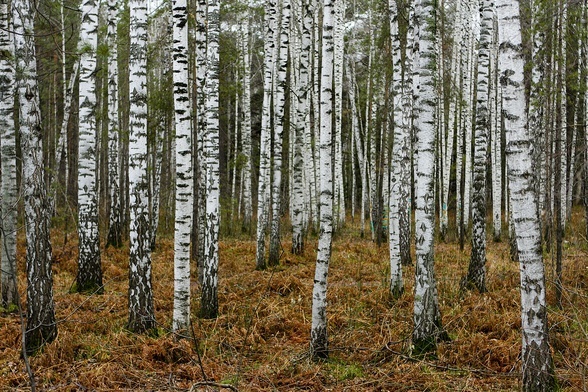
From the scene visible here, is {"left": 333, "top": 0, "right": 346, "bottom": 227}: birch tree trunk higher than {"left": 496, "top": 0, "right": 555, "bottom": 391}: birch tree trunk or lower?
higher

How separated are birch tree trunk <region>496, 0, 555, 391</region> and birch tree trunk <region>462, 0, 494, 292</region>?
4836mm

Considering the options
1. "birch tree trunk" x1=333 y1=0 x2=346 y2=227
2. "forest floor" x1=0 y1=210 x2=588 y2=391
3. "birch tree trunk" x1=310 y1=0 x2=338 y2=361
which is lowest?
"forest floor" x1=0 y1=210 x2=588 y2=391

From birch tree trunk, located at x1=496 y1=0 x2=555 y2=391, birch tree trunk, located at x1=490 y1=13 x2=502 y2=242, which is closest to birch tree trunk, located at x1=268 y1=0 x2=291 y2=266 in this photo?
birch tree trunk, located at x1=496 y1=0 x2=555 y2=391

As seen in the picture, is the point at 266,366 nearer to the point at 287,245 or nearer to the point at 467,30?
the point at 287,245

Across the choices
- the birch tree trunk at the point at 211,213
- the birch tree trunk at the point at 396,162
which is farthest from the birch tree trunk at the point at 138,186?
the birch tree trunk at the point at 396,162

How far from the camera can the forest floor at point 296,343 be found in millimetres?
5703

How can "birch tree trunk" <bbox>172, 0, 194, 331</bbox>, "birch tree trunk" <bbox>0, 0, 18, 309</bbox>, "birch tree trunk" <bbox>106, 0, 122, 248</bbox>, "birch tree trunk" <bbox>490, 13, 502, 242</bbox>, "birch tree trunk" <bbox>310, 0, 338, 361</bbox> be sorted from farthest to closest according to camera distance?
"birch tree trunk" <bbox>490, 13, 502, 242</bbox>, "birch tree trunk" <bbox>106, 0, 122, 248</bbox>, "birch tree trunk" <bbox>0, 0, 18, 309</bbox>, "birch tree trunk" <bbox>172, 0, 194, 331</bbox>, "birch tree trunk" <bbox>310, 0, 338, 361</bbox>

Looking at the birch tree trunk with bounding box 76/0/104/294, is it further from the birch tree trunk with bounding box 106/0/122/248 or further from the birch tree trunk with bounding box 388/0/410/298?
the birch tree trunk with bounding box 388/0/410/298

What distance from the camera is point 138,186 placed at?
722 centimetres

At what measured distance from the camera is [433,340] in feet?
20.9

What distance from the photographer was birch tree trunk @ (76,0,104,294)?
9.22 m

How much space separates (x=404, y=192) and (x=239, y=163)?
5856 millimetres

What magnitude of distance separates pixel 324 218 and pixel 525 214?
7.71ft

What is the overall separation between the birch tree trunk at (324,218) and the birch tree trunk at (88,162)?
465cm
